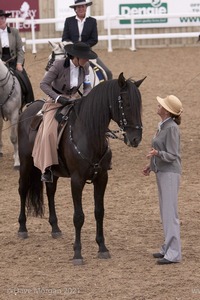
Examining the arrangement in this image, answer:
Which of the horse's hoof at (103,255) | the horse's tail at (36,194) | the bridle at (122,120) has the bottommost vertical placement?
the horse's hoof at (103,255)

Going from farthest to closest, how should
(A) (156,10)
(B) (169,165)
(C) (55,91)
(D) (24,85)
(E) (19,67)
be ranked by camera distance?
(A) (156,10)
(E) (19,67)
(D) (24,85)
(C) (55,91)
(B) (169,165)

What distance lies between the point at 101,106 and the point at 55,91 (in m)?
1.02

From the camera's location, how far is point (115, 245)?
905cm

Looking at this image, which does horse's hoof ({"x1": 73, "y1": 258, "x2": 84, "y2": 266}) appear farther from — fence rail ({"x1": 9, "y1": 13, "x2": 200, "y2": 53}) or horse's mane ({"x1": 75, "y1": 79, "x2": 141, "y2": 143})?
fence rail ({"x1": 9, "y1": 13, "x2": 200, "y2": 53})

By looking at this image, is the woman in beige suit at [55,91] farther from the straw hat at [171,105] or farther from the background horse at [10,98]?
the background horse at [10,98]

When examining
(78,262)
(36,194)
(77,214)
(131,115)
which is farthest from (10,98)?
(131,115)

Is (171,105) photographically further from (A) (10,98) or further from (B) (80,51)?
(A) (10,98)

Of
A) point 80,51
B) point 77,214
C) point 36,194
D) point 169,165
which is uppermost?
point 80,51

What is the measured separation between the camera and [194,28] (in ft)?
89.8

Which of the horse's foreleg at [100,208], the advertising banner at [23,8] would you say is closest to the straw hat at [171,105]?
the horse's foreleg at [100,208]

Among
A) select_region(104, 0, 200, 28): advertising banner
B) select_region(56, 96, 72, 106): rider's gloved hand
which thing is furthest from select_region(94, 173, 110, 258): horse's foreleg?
select_region(104, 0, 200, 28): advertising banner

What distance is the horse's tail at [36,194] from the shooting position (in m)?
9.58

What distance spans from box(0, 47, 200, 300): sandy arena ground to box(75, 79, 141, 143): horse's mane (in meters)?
1.33

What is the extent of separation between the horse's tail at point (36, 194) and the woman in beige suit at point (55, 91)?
645 mm
